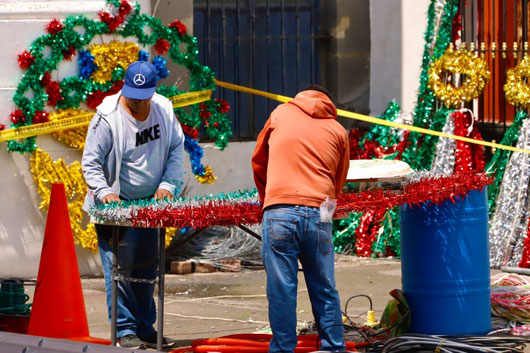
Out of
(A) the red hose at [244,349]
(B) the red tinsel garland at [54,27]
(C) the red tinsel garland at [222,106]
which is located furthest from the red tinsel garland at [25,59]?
(A) the red hose at [244,349]

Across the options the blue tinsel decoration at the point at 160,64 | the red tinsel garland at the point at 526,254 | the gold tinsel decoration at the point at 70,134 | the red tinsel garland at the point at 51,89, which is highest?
the blue tinsel decoration at the point at 160,64

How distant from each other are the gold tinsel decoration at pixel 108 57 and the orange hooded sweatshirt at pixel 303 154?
13.2 ft

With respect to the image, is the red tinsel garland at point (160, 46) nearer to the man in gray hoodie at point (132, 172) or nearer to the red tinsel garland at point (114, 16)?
the red tinsel garland at point (114, 16)

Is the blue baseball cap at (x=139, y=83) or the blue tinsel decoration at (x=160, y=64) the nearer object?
the blue baseball cap at (x=139, y=83)

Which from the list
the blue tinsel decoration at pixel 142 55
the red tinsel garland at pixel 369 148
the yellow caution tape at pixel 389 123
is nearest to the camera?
the blue tinsel decoration at pixel 142 55

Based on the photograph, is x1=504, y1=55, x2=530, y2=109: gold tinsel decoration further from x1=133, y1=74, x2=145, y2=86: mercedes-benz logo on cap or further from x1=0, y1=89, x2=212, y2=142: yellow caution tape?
x1=133, y1=74, x2=145, y2=86: mercedes-benz logo on cap

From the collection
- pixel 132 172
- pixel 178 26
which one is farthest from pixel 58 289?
pixel 178 26

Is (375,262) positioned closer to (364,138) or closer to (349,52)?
(364,138)

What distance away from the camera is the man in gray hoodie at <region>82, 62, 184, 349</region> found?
7184mm

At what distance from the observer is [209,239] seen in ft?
36.2

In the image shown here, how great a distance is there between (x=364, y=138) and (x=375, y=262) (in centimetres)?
143

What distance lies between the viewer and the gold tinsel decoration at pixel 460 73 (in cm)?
1108

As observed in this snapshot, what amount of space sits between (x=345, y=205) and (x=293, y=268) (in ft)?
1.83

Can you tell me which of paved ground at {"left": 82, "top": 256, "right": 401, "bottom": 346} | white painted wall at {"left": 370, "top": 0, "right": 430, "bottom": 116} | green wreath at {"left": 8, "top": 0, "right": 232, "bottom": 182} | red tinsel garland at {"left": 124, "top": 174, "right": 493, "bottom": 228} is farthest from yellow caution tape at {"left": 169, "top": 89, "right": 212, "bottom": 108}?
red tinsel garland at {"left": 124, "top": 174, "right": 493, "bottom": 228}
